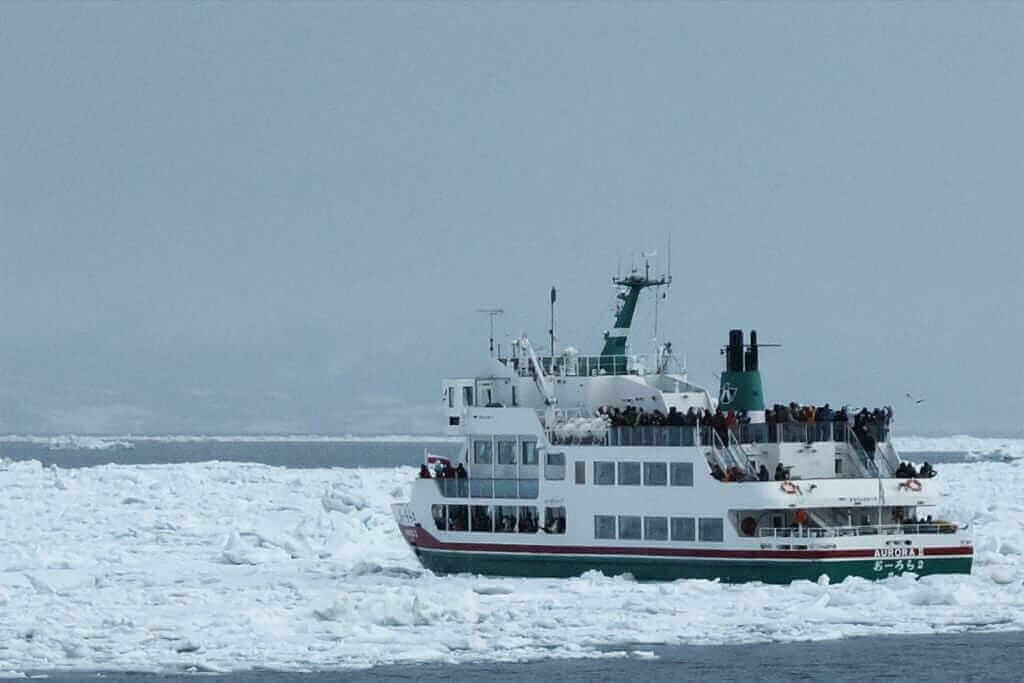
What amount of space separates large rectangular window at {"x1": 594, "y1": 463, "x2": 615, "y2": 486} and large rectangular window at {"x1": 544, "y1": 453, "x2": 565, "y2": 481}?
89 centimetres

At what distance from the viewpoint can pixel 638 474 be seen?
132ft

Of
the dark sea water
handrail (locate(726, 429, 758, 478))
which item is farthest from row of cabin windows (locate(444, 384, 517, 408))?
the dark sea water

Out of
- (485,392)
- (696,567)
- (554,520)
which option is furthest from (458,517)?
(696,567)

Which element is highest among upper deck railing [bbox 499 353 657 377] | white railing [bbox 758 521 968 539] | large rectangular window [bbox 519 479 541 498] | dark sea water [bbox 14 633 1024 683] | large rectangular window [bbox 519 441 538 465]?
upper deck railing [bbox 499 353 657 377]

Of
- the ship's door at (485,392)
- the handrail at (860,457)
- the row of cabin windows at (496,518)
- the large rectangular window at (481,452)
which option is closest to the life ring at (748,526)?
the handrail at (860,457)

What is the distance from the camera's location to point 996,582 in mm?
39656

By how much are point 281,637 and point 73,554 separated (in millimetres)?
16564

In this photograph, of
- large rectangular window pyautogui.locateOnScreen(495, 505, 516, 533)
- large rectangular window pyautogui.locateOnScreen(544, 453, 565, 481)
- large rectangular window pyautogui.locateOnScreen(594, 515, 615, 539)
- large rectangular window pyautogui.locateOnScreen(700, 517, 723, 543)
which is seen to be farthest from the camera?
large rectangular window pyautogui.locateOnScreen(495, 505, 516, 533)

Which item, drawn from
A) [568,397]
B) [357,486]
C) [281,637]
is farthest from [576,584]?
[357,486]

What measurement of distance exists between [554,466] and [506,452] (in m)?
1.69

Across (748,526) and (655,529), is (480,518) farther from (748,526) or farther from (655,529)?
(748,526)

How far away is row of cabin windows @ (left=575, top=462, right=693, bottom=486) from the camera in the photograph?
39.7 m

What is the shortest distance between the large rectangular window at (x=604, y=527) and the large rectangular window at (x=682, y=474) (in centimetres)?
171

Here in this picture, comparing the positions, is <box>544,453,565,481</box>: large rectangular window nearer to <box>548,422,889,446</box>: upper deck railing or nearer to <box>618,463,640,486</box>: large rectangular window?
<box>548,422,889,446</box>: upper deck railing
